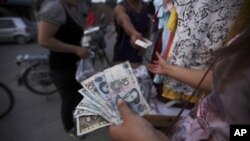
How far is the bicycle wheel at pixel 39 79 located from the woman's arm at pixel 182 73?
390cm

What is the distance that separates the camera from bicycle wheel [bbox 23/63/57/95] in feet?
18.1

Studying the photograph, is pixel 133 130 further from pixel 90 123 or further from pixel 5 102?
pixel 5 102

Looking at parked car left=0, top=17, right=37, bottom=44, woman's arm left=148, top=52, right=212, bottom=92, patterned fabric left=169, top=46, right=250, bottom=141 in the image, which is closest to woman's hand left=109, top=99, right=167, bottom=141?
patterned fabric left=169, top=46, right=250, bottom=141

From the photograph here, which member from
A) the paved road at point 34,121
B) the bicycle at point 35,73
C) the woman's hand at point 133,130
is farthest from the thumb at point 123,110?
the bicycle at point 35,73

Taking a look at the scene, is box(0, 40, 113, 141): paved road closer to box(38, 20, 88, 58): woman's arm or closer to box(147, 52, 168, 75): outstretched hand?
box(38, 20, 88, 58): woman's arm

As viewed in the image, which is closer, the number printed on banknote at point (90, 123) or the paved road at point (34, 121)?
the number printed on banknote at point (90, 123)

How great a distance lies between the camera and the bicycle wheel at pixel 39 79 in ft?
18.1

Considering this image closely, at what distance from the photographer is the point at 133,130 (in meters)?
1.18

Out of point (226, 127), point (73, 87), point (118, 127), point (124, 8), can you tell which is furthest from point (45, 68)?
point (226, 127)

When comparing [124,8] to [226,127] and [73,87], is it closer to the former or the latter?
[73,87]

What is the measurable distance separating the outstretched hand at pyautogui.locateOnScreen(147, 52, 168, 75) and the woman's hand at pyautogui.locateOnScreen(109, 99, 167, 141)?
1.68ft

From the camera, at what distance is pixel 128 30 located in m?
2.84

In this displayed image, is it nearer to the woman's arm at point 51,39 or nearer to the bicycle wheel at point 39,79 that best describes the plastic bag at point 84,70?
the woman's arm at point 51,39

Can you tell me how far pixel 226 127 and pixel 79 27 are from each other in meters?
2.44
